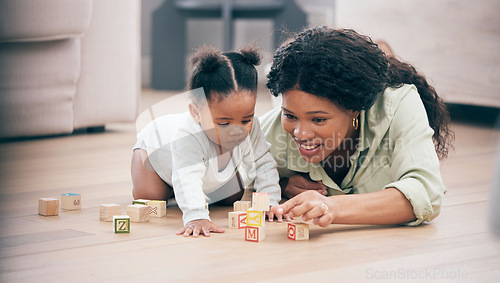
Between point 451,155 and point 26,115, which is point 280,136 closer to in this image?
point 451,155

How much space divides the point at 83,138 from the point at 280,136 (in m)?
1.22

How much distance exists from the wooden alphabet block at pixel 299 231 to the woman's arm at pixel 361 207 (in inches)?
0.8

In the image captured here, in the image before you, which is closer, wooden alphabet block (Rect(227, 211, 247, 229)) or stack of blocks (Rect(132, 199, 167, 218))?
wooden alphabet block (Rect(227, 211, 247, 229))

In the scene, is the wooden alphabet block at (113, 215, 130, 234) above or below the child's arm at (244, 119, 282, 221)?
below

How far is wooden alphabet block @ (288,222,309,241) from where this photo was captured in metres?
1.23

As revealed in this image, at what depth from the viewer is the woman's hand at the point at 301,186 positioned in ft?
5.03

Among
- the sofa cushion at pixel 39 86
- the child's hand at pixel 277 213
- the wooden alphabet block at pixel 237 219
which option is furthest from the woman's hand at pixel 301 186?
the sofa cushion at pixel 39 86

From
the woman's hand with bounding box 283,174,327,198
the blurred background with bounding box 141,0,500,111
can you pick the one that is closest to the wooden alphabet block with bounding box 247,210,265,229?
the woman's hand with bounding box 283,174,327,198

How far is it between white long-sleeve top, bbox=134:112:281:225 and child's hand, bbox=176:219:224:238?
3cm

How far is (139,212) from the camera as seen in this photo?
1.39m

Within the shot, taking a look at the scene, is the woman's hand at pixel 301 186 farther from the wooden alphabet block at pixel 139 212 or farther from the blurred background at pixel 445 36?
the blurred background at pixel 445 36

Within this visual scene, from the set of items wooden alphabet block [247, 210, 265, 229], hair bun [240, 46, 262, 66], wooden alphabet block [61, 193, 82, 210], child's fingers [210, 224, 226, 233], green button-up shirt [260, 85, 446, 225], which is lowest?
wooden alphabet block [61, 193, 82, 210]

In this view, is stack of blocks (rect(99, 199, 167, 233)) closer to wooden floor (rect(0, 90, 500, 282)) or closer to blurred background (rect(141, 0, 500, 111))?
wooden floor (rect(0, 90, 500, 282))

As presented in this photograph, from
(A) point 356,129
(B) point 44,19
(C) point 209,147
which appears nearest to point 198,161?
(C) point 209,147
